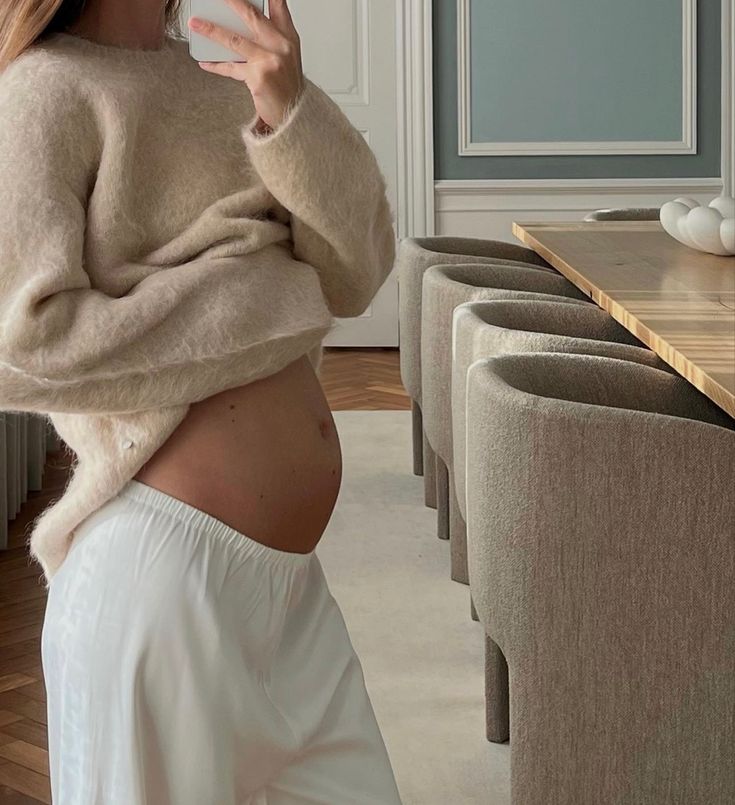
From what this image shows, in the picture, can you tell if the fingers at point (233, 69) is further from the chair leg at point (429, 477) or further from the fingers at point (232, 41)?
the chair leg at point (429, 477)

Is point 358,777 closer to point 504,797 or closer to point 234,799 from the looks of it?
point 234,799

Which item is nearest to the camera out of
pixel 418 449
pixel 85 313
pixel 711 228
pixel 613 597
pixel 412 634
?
pixel 85 313

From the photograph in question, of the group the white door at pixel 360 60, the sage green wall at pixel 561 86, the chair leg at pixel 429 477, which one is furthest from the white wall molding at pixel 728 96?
the chair leg at pixel 429 477

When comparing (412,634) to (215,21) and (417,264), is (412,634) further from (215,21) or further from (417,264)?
(215,21)

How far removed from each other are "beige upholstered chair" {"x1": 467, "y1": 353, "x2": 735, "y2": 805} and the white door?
4.90m

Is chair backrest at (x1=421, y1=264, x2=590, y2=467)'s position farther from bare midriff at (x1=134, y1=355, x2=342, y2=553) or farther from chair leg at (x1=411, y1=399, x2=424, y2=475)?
bare midriff at (x1=134, y1=355, x2=342, y2=553)

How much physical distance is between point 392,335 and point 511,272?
359 cm

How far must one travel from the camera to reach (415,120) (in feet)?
21.9

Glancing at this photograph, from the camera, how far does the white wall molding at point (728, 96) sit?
21.4ft

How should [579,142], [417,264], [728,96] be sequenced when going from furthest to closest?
1. [579,142]
2. [728,96]
3. [417,264]

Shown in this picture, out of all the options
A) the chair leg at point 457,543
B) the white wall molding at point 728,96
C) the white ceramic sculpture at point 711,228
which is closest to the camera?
the chair leg at point 457,543

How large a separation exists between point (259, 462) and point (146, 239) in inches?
9.5

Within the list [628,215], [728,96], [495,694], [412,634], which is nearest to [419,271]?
[412,634]

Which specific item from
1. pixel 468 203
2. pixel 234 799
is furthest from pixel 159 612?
pixel 468 203
